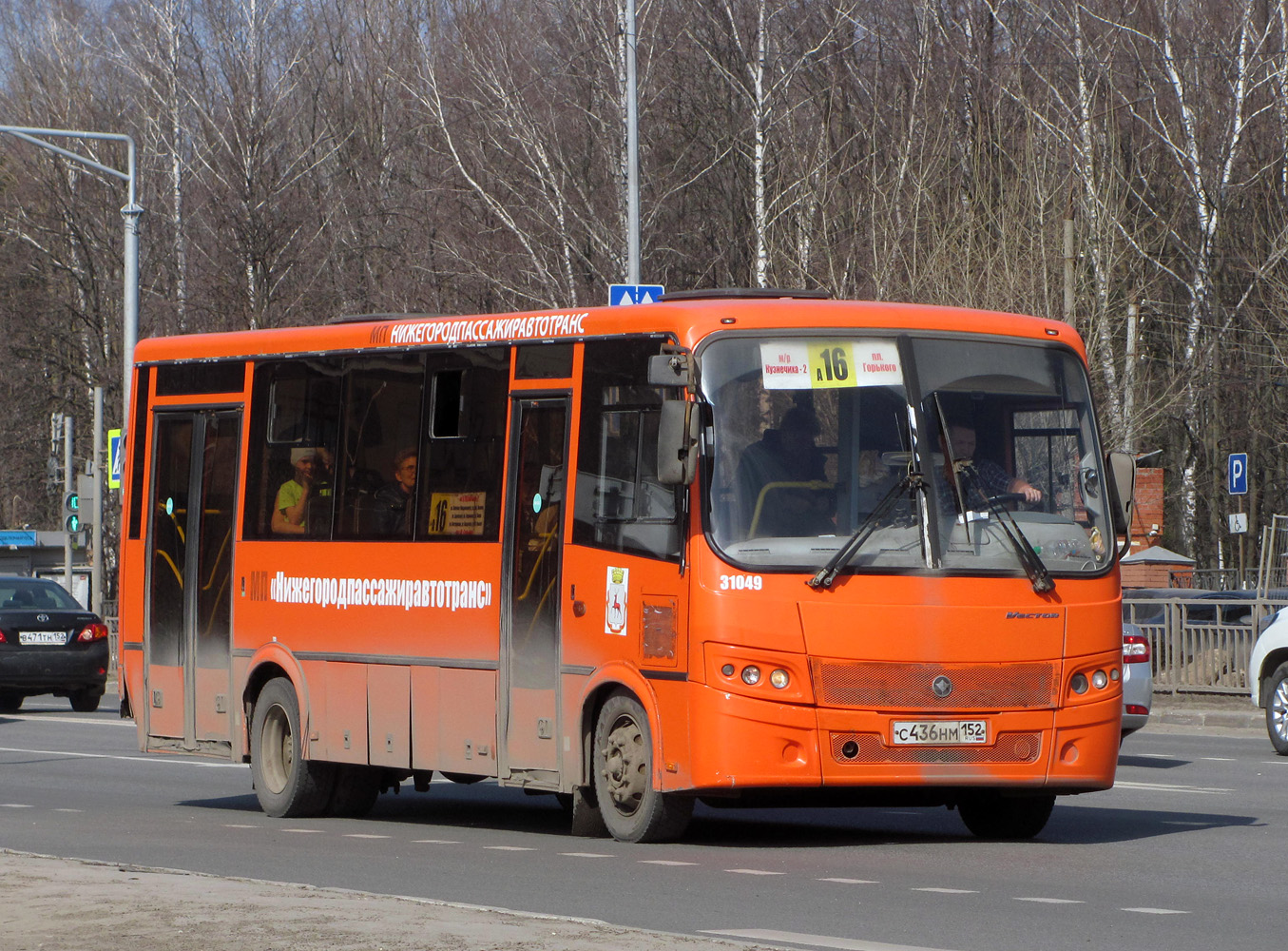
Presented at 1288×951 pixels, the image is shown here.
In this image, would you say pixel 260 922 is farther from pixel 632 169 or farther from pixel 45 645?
pixel 45 645

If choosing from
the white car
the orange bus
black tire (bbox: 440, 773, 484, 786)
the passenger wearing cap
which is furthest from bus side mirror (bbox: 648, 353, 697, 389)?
the white car

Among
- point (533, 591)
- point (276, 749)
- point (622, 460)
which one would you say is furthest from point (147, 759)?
point (622, 460)

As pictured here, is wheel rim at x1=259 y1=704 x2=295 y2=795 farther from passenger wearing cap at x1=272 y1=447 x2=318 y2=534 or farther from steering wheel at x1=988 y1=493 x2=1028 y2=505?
steering wheel at x1=988 y1=493 x2=1028 y2=505

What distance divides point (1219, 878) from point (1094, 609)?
177 centimetres

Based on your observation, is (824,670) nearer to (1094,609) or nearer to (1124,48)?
(1094,609)

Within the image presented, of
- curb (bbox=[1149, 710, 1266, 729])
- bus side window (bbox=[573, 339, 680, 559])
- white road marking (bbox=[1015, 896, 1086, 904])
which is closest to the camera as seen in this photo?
white road marking (bbox=[1015, 896, 1086, 904])

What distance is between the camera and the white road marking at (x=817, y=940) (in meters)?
8.27

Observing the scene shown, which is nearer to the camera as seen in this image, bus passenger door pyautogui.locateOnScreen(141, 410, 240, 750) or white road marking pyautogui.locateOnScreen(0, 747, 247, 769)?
bus passenger door pyautogui.locateOnScreen(141, 410, 240, 750)

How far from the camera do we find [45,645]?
2788cm

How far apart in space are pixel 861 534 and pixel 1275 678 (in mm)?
9758

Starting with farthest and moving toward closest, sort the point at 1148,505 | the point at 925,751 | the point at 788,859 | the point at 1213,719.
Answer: the point at 1148,505
the point at 1213,719
the point at 788,859
the point at 925,751

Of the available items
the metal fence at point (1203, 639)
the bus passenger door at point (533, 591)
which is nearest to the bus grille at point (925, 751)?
the bus passenger door at point (533, 591)

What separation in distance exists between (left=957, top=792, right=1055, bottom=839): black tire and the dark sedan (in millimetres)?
17053

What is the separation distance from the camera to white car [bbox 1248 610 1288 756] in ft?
66.4
